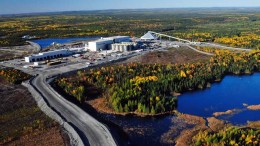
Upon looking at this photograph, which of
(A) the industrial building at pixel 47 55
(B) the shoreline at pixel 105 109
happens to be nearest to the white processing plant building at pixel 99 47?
(A) the industrial building at pixel 47 55

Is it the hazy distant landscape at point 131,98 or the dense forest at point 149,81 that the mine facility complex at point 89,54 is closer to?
the hazy distant landscape at point 131,98

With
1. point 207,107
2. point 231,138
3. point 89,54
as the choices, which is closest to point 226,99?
point 207,107

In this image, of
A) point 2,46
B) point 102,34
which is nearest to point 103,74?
point 2,46

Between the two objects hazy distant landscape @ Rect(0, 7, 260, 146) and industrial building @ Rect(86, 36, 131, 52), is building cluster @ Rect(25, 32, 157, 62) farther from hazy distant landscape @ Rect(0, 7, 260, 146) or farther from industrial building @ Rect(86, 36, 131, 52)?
hazy distant landscape @ Rect(0, 7, 260, 146)

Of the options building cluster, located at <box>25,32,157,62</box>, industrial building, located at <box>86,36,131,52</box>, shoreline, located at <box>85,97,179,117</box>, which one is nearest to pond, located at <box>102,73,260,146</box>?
shoreline, located at <box>85,97,179,117</box>

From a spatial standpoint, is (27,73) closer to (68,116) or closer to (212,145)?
(68,116)

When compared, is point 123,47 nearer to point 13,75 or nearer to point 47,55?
point 47,55
